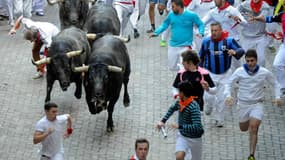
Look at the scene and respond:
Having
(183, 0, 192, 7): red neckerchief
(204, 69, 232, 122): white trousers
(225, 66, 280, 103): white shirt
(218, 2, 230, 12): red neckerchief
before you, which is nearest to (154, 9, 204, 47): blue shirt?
(218, 2, 230, 12): red neckerchief

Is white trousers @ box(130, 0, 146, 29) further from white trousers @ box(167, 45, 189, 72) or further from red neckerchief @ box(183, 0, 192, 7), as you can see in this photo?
white trousers @ box(167, 45, 189, 72)

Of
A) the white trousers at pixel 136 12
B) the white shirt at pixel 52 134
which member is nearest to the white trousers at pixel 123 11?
the white trousers at pixel 136 12

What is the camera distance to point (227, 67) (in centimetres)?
1301

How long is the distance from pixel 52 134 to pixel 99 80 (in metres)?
2.26

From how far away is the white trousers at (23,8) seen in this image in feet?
63.1

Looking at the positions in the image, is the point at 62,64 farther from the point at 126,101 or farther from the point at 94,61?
the point at 126,101

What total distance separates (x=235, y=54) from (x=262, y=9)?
7.78 ft

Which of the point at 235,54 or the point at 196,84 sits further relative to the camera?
the point at 235,54

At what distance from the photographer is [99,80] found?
41.4ft

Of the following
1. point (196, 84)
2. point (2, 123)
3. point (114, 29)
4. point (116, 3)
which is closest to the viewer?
point (196, 84)

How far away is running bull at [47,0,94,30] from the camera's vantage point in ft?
54.3

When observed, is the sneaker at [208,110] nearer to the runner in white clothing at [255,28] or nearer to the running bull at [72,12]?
the runner in white clothing at [255,28]

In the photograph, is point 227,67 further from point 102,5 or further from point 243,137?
point 102,5

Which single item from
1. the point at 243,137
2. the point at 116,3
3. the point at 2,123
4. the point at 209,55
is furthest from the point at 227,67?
the point at 116,3
